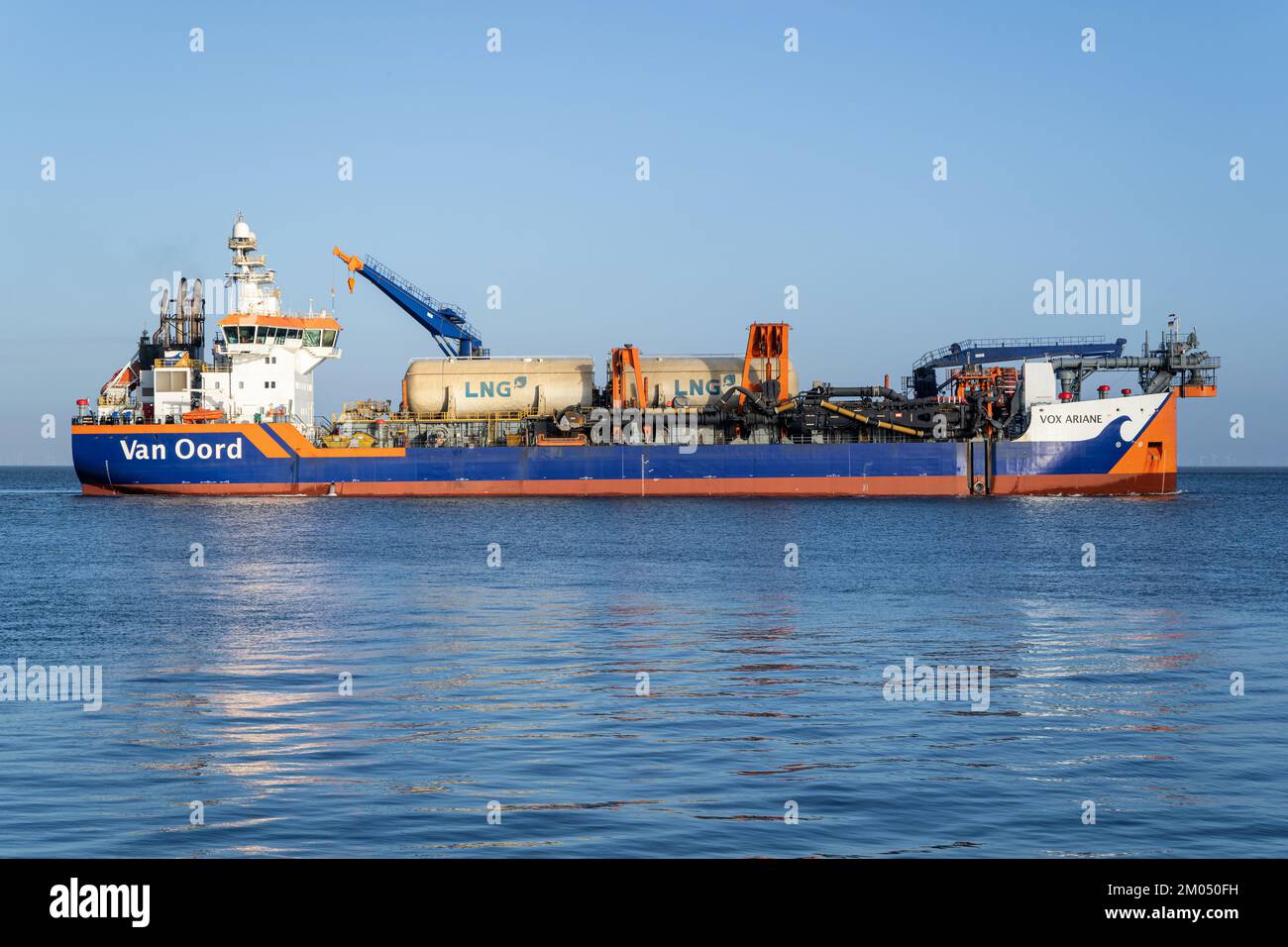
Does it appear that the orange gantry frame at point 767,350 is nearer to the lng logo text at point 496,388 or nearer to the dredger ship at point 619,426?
the dredger ship at point 619,426

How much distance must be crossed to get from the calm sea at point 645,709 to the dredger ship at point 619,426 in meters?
36.0

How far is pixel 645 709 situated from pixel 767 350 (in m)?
66.3

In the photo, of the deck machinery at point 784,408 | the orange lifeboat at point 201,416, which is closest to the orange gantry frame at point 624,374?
the deck machinery at point 784,408

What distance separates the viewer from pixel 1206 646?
84.2 ft

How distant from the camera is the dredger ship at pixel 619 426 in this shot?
80.8m

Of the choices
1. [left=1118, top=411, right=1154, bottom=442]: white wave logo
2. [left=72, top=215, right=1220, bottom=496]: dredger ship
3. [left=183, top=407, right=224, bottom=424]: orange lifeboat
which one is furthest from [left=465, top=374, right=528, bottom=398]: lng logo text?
[left=1118, top=411, right=1154, bottom=442]: white wave logo

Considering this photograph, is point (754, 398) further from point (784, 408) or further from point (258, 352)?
point (258, 352)

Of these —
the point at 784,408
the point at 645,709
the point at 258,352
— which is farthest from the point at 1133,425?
the point at 645,709

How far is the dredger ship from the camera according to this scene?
8081 centimetres

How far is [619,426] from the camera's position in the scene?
83.2 meters

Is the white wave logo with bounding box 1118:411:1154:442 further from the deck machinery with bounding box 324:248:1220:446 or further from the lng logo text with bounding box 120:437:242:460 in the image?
the lng logo text with bounding box 120:437:242:460

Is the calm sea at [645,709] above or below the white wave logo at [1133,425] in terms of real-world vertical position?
below
